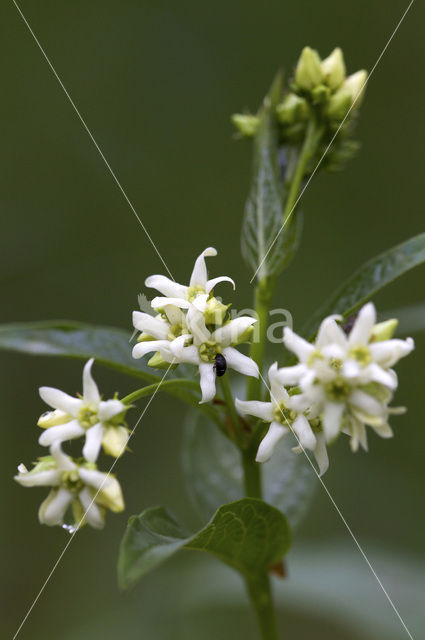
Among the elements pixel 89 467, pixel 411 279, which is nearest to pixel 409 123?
pixel 411 279

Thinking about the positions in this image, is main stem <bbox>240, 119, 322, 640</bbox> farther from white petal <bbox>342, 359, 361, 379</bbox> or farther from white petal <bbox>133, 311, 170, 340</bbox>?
white petal <bbox>342, 359, 361, 379</bbox>

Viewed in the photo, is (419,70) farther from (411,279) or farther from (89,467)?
(89,467)

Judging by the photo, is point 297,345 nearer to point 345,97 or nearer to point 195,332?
point 195,332

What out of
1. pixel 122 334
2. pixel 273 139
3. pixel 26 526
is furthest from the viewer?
pixel 26 526

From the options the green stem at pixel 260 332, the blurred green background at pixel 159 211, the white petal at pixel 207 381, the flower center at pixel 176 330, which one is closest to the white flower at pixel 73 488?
the white petal at pixel 207 381

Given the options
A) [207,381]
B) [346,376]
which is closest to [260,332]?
[207,381]

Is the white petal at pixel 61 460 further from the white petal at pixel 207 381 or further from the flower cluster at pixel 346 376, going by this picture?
the flower cluster at pixel 346 376

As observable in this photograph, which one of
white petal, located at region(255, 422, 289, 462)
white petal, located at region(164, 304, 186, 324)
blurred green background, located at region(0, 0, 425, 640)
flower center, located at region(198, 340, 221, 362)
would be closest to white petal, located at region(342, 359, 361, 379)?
white petal, located at region(255, 422, 289, 462)
